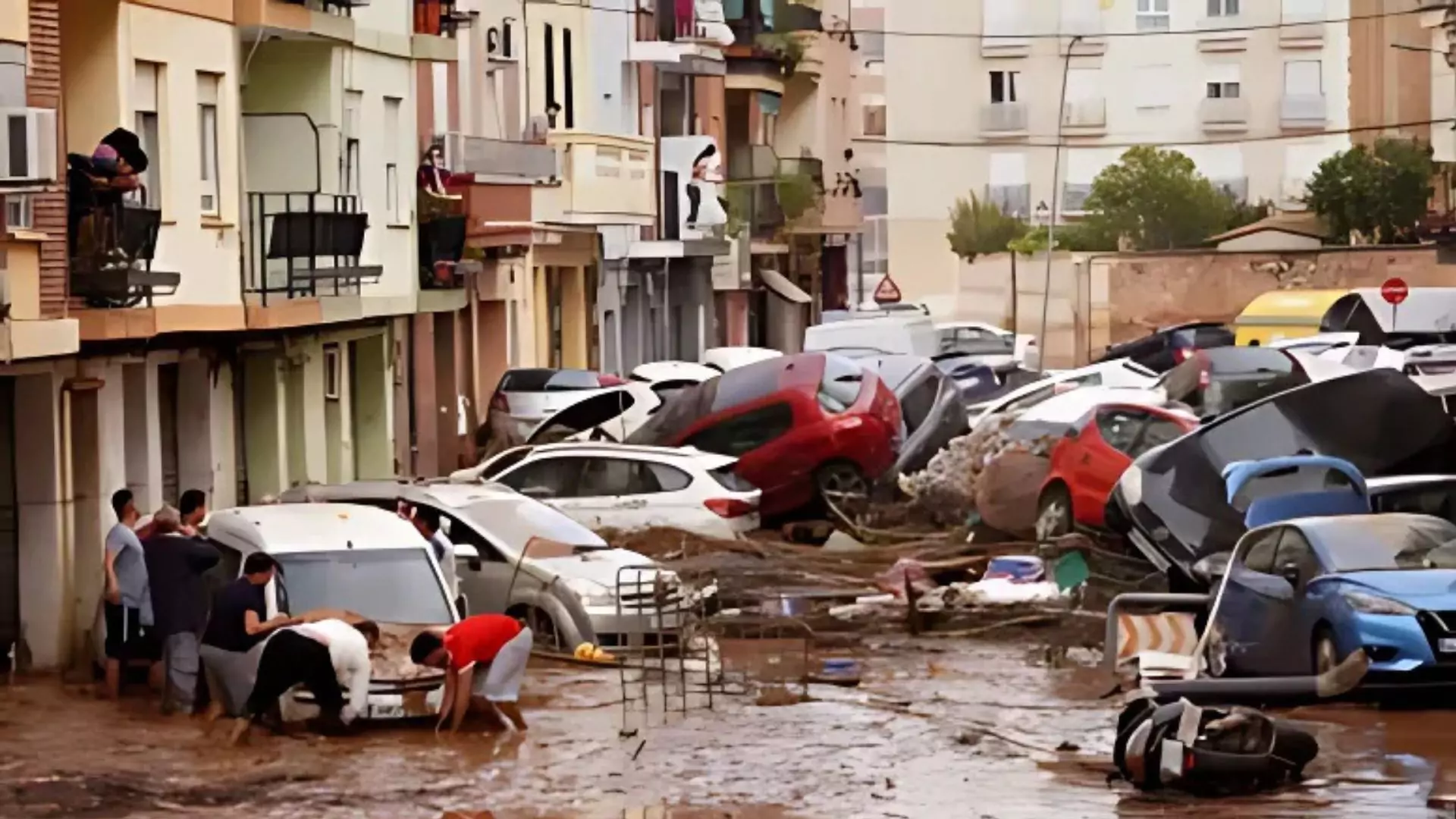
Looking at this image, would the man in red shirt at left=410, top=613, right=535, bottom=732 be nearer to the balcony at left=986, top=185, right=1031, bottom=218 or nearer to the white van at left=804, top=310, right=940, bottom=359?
the white van at left=804, top=310, right=940, bottom=359

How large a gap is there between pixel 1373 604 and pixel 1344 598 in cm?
28

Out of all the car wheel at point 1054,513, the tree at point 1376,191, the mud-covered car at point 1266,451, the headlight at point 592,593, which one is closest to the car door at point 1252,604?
the mud-covered car at point 1266,451

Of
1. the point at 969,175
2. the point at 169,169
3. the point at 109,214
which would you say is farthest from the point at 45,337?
the point at 969,175

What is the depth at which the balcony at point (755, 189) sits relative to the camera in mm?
68625

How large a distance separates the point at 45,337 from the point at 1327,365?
839 inches

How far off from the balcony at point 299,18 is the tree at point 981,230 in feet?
202

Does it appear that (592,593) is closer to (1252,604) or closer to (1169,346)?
(1252,604)

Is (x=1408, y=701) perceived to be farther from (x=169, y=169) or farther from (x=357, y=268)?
(x=357, y=268)

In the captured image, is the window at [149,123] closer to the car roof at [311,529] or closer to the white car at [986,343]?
the car roof at [311,529]

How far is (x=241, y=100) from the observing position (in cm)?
3008

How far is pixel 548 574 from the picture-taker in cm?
2362

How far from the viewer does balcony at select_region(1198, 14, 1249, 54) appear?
95250 mm

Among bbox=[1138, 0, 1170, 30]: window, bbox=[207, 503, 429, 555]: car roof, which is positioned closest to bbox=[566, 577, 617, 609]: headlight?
bbox=[207, 503, 429, 555]: car roof

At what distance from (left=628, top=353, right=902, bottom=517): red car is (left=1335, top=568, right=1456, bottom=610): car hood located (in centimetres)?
1524
